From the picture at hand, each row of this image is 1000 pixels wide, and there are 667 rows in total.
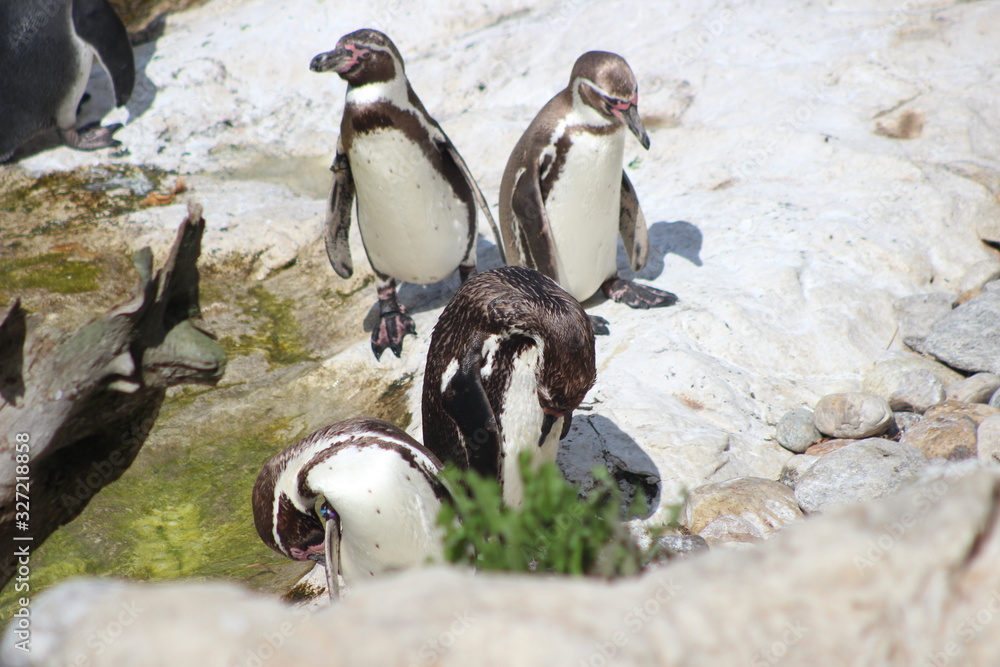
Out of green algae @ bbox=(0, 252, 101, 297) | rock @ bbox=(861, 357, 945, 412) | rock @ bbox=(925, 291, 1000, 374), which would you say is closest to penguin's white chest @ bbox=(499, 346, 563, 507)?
rock @ bbox=(861, 357, 945, 412)

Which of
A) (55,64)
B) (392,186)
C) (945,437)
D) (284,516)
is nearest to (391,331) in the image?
(392,186)

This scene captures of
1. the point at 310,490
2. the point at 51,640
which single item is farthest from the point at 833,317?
the point at 51,640

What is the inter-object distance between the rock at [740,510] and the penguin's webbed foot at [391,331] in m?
1.78

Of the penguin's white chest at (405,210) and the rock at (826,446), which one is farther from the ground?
the penguin's white chest at (405,210)

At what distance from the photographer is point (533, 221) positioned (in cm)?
381

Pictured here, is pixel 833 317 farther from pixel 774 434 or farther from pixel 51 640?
pixel 51 640

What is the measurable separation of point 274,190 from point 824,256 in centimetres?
391

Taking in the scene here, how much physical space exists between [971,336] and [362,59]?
9.87 feet

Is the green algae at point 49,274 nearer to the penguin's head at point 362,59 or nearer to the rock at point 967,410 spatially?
the penguin's head at point 362,59

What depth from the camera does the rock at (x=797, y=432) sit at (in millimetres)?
3055

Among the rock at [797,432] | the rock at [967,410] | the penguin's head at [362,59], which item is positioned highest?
the penguin's head at [362,59]

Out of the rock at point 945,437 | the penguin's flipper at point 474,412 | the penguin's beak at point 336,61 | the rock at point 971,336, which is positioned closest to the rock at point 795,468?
the rock at point 945,437

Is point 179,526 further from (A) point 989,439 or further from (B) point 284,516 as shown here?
(A) point 989,439

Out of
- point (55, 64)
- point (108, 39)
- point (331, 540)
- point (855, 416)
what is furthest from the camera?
point (108, 39)
